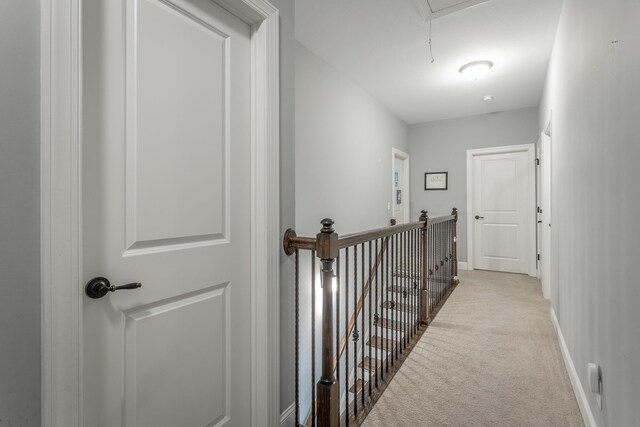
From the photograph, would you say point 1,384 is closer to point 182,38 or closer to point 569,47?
point 182,38

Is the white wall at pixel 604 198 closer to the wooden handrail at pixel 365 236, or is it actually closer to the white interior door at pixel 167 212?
the wooden handrail at pixel 365 236

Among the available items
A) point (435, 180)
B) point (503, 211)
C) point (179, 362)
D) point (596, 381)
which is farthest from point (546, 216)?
point (179, 362)

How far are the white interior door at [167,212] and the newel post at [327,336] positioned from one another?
349mm

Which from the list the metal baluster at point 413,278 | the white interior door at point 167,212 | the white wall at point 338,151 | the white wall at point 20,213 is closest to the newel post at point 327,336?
the white interior door at point 167,212

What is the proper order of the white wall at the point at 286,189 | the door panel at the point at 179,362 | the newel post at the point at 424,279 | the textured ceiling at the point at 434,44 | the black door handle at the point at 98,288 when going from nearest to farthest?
1. the black door handle at the point at 98,288
2. the door panel at the point at 179,362
3. the white wall at the point at 286,189
4. the textured ceiling at the point at 434,44
5. the newel post at the point at 424,279

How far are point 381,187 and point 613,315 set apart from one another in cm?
358

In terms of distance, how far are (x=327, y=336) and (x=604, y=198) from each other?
1303mm

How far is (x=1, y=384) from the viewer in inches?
30.3

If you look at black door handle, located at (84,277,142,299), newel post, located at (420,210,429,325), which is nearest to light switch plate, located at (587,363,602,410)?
newel post, located at (420,210,429,325)

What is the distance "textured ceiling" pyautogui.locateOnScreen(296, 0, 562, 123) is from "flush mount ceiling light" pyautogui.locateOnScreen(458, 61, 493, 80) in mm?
68

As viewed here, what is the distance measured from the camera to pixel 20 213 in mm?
792

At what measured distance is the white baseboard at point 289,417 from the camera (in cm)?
159

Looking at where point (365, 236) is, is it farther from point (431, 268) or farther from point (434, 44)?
point (434, 44)

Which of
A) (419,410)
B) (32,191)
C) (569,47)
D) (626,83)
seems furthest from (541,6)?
(32,191)
